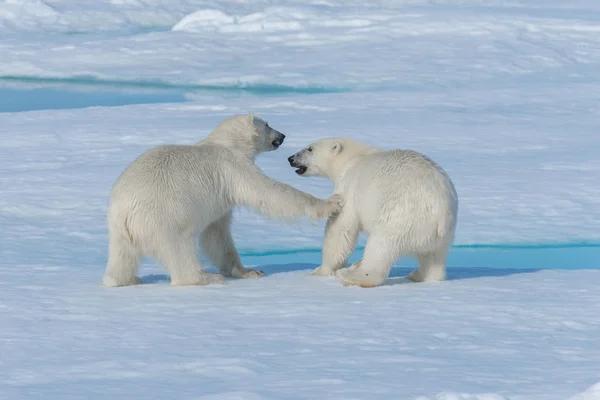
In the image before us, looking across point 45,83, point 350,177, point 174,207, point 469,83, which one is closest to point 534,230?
point 350,177

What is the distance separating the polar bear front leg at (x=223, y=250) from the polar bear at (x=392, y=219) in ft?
1.17

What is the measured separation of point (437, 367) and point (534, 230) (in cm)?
288

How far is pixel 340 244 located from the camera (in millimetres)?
4645

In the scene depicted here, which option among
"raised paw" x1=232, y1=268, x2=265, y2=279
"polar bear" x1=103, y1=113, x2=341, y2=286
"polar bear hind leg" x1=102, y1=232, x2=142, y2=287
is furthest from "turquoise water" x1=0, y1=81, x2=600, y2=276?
"polar bear hind leg" x1=102, y1=232, x2=142, y2=287

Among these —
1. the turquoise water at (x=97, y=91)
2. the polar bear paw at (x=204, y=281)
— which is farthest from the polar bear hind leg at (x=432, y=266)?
the turquoise water at (x=97, y=91)

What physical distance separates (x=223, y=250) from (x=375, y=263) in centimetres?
85

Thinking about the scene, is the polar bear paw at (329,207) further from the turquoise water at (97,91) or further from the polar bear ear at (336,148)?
the turquoise water at (97,91)

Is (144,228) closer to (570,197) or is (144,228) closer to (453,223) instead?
(453,223)

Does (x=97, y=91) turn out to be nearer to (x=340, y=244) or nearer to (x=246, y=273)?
(x=246, y=273)

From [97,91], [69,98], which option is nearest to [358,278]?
[69,98]

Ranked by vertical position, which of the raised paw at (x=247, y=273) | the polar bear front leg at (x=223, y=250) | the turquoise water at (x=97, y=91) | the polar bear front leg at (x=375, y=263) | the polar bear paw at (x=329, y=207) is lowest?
the turquoise water at (x=97, y=91)

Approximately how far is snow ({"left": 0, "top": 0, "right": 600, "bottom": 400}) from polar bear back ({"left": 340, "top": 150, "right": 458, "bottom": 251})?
0.25 metres

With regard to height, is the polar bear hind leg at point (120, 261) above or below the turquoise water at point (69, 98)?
above

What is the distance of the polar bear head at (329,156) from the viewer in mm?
4957
